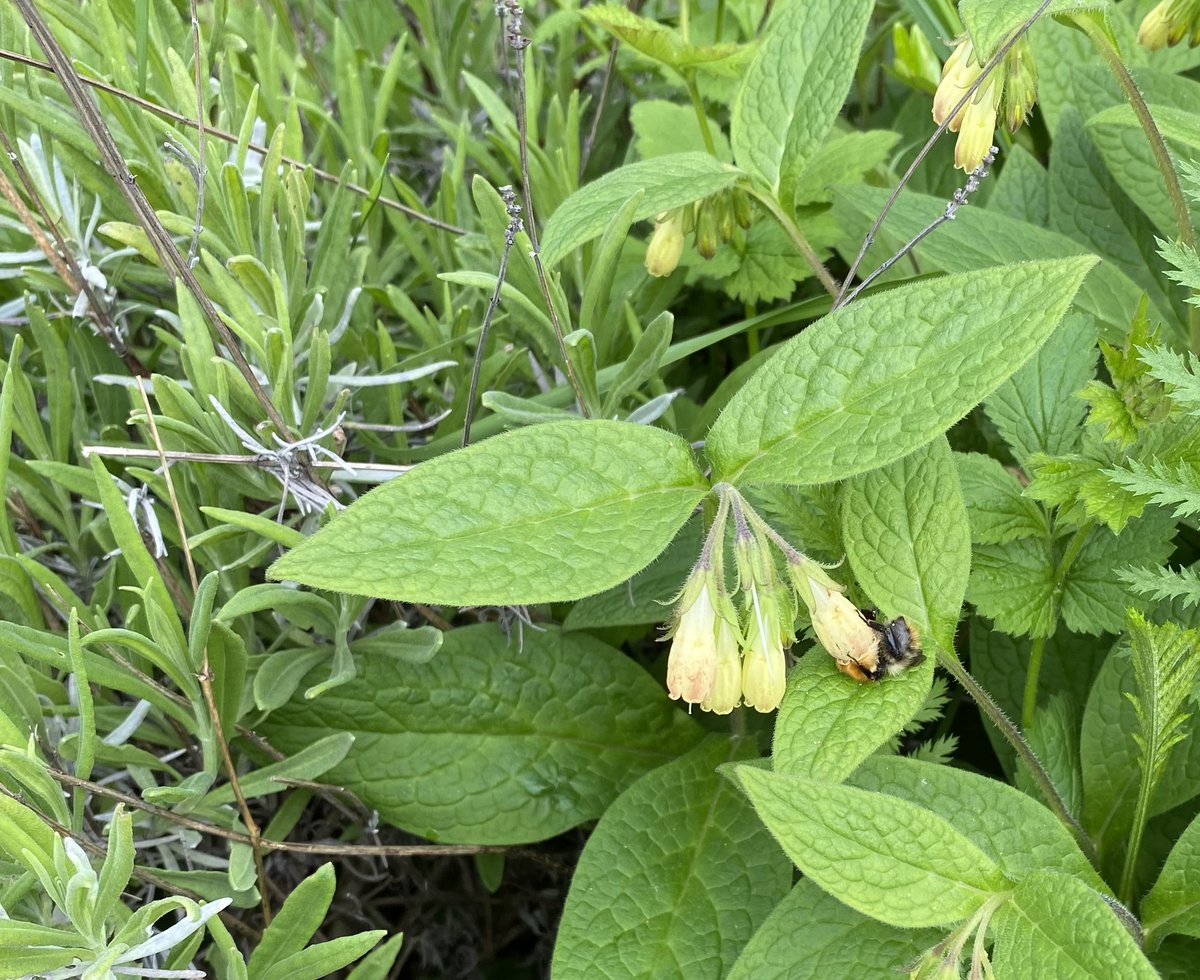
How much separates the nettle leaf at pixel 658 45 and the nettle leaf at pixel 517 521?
91 cm

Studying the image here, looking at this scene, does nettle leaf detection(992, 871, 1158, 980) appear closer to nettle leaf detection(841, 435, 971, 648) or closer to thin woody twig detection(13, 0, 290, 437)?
nettle leaf detection(841, 435, 971, 648)

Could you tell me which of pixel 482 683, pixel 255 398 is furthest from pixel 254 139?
pixel 482 683

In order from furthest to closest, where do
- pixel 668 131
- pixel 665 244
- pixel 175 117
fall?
pixel 668 131
pixel 665 244
pixel 175 117

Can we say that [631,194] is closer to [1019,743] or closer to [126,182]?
[126,182]

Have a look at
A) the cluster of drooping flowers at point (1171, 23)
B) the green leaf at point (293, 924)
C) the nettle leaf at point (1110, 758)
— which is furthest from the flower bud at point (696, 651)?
the cluster of drooping flowers at point (1171, 23)

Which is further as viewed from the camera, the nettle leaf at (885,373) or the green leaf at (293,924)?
the green leaf at (293,924)

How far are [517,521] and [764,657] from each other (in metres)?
0.30

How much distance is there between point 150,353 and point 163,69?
1.57ft

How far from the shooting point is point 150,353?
1.95m

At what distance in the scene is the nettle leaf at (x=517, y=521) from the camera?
44.5 inches

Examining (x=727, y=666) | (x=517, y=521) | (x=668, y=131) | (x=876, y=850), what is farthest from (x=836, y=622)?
(x=668, y=131)

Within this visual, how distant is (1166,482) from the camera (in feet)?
4.26

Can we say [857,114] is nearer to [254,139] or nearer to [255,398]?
[254,139]

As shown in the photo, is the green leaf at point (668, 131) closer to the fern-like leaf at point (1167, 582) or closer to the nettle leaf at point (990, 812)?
the fern-like leaf at point (1167, 582)
